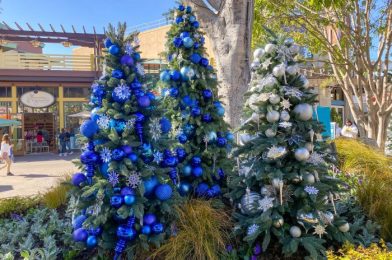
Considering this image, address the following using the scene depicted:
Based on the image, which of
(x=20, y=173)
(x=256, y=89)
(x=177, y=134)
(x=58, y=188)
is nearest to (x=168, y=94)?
(x=177, y=134)

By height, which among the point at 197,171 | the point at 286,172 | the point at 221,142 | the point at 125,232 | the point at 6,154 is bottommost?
the point at 6,154

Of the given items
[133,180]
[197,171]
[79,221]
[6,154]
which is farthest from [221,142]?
[6,154]

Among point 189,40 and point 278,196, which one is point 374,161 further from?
point 189,40

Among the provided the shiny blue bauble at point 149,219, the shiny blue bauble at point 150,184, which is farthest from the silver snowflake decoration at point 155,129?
the shiny blue bauble at point 149,219

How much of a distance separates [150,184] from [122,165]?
34cm

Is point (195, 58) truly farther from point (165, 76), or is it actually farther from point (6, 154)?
point (6, 154)

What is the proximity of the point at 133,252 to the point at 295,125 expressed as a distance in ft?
6.51

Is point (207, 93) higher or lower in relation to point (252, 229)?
higher

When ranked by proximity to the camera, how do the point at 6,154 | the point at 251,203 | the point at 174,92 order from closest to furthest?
the point at 251,203 → the point at 174,92 → the point at 6,154

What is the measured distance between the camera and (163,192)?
3213mm

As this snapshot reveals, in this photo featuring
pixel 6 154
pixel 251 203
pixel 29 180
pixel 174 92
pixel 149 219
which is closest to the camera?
pixel 149 219

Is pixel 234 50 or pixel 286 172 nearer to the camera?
pixel 286 172

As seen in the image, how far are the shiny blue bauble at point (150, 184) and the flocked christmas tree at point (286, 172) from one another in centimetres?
92

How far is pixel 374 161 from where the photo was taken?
A: 544 cm
